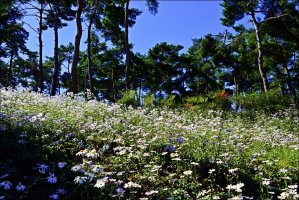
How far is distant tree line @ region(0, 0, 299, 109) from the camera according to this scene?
66.3ft

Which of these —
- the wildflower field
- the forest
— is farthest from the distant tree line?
the wildflower field

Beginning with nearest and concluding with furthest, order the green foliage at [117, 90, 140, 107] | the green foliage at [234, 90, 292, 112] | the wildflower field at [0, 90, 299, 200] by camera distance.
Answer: the wildflower field at [0, 90, 299, 200]
the green foliage at [117, 90, 140, 107]
the green foliage at [234, 90, 292, 112]

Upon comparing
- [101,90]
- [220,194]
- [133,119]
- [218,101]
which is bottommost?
[220,194]

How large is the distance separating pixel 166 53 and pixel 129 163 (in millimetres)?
29293

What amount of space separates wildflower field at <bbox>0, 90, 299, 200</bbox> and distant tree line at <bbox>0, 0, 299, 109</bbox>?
24.1 feet

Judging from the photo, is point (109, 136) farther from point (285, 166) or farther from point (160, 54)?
point (160, 54)

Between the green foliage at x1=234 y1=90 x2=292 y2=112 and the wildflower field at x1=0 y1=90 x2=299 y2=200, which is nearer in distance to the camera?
the wildflower field at x1=0 y1=90 x2=299 y2=200

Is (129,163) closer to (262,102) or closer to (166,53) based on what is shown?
(262,102)

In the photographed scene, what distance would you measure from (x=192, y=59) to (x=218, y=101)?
21.2 m

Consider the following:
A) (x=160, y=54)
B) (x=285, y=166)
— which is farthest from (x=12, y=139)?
(x=160, y=54)

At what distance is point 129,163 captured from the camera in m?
6.05

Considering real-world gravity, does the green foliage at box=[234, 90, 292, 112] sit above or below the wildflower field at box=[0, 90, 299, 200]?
above

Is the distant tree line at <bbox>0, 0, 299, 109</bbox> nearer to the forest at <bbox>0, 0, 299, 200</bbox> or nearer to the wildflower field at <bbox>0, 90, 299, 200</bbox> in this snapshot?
the forest at <bbox>0, 0, 299, 200</bbox>

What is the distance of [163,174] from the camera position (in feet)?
19.6
